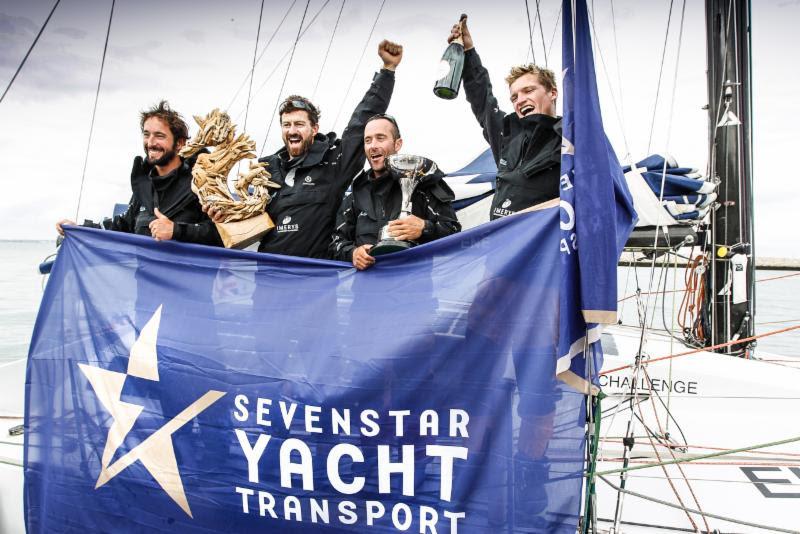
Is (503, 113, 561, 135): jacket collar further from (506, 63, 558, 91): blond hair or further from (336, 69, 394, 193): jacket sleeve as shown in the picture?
(336, 69, 394, 193): jacket sleeve

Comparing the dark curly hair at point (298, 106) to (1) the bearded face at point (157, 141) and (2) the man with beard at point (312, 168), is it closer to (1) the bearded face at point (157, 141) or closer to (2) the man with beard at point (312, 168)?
(2) the man with beard at point (312, 168)

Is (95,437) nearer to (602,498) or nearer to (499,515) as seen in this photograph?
(499,515)

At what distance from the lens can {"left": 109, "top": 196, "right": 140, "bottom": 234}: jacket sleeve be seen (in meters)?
3.31

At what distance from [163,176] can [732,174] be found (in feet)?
13.9

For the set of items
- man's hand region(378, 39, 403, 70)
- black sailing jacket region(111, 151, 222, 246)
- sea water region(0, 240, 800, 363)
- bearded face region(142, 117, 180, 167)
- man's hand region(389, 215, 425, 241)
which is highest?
man's hand region(378, 39, 403, 70)

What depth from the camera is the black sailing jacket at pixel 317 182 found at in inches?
116

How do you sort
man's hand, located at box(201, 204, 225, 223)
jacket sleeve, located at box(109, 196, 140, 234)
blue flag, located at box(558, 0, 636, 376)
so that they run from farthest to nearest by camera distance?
jacket sleeve, located at box(109, 196, 140, 234) < man's hand, located at box(201, 204, 225, 223) < blue flag, located at box(558, 0, 636, 376)

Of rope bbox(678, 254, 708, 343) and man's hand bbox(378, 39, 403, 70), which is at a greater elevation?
man's hand bbox(378, 39, 403, 70)

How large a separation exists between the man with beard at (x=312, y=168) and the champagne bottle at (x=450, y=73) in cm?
49

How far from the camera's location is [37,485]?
9.25 ft

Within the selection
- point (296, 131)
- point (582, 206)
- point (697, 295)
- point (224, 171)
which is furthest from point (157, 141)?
point (697, 295)

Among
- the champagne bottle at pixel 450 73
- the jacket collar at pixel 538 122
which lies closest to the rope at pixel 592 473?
the jacket collar at pixel 538 122

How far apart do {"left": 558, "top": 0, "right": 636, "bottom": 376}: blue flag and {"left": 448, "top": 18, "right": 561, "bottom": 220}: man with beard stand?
58 centimetres

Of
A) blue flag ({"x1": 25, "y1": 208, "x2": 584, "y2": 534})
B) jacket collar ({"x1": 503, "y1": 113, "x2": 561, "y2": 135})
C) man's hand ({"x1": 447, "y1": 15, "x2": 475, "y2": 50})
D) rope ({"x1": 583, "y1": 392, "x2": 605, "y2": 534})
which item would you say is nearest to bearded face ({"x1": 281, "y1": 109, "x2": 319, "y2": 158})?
blue flag ({"x1": 25, "y1": 208, "x2": 584, "y2": 534})
